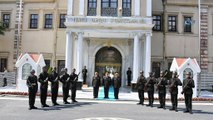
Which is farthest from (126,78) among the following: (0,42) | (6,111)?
(6,111)

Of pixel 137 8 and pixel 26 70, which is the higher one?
pixel 137 8

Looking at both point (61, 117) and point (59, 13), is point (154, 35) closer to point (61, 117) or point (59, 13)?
point (59, 13)

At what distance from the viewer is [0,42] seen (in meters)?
35.2

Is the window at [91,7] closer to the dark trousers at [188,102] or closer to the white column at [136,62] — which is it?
the white column at [136,62]

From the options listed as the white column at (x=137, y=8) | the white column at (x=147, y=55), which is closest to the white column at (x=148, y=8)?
the white column at (x=137, y=8)

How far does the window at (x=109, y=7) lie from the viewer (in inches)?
1153

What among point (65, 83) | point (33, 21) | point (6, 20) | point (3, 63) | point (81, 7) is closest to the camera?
point (65, 83)

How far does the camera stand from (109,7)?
29.4 m

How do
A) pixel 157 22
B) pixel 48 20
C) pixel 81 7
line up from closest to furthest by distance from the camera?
pixel 81 7
pixel 157 22
pixel 48 20

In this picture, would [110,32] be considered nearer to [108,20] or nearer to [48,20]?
[108,20]

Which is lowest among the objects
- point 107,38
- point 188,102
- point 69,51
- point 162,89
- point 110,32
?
point 188,102

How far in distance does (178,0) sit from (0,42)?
19959 mm

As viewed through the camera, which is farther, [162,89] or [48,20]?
[48,20]

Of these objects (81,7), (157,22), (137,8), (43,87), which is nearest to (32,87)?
(43,87)
